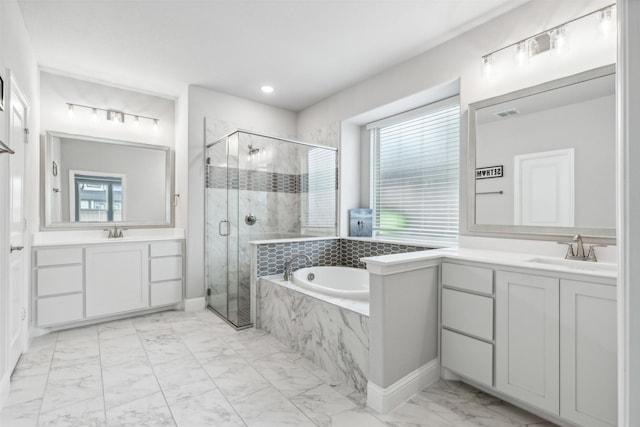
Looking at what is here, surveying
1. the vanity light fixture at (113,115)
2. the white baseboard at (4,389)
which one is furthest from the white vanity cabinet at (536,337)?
the vanity light fixture at (113,115)

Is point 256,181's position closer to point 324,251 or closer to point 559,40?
point 324,251

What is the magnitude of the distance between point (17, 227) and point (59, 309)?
1040mm

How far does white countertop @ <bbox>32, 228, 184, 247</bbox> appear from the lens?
9.73 ft

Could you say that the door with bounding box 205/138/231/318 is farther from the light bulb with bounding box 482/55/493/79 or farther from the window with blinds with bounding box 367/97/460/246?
the light bulb with bounding box 482/55/493/79

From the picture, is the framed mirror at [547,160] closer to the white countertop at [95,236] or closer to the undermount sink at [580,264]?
the undermount sink at [580,264]

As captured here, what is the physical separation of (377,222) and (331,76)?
1.68 m

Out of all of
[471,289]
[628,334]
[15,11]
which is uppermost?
[15,11]

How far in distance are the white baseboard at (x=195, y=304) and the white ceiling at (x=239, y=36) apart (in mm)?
2406

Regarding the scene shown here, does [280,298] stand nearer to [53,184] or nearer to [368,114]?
[368,114]

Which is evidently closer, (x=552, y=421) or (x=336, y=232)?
(x=552, y=421)

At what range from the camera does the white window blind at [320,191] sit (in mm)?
3752

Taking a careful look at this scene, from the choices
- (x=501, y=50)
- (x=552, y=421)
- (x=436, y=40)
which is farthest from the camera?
(x=436, y=40)

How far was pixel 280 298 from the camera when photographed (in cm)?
271

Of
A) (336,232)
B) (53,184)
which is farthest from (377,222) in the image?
(53,184)
